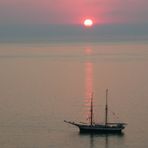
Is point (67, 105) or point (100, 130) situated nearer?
point (100, 130)

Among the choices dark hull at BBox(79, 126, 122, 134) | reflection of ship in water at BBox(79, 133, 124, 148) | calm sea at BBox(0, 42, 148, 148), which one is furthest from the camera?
dark hull at BBox(79, 126, 122, 134)

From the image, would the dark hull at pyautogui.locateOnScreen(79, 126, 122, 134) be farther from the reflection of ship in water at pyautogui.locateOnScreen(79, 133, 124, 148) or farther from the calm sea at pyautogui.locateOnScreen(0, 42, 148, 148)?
the calm sea at pyautogui.locateOnScreen(0, 42, 148, 148)

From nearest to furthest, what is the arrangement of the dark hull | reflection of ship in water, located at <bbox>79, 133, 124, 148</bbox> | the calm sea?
reflection of ship in water, located at <bbox>79, 133, 124, 148</bbox>
the calm sea
the dark hull

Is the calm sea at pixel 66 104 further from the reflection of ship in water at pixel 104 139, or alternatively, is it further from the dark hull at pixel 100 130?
the dark hull at pixel 100 130

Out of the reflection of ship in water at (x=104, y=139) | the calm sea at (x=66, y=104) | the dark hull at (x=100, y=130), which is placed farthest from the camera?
the dark hull at (x=100, y=130)

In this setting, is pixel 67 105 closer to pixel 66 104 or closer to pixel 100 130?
pixel 66 104

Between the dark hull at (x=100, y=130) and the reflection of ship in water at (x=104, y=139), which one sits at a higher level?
the dark hull at (x=100, y=130)

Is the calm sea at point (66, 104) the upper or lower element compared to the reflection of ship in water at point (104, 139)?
upper

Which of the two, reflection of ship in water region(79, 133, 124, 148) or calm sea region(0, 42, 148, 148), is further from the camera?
calm sea region(0, 42, 148, 148)

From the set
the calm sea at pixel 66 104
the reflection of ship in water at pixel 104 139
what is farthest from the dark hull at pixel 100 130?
the calm sea at pixel 66 104

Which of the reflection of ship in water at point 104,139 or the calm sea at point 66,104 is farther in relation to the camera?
the calm sea at point 66,104

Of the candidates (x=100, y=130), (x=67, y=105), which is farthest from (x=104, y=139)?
(x=67, y=105)

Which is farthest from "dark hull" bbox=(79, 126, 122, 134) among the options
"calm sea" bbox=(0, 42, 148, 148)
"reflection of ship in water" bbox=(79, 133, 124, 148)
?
"calm sea" bbox=(0, 42, 148, 148)

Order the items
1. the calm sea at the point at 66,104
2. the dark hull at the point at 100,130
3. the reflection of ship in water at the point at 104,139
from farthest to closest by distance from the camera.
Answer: the dark hull at the point at 100,130
the calm sea at the point at 66,104
the reflection of ship in water at the point at 104,139
